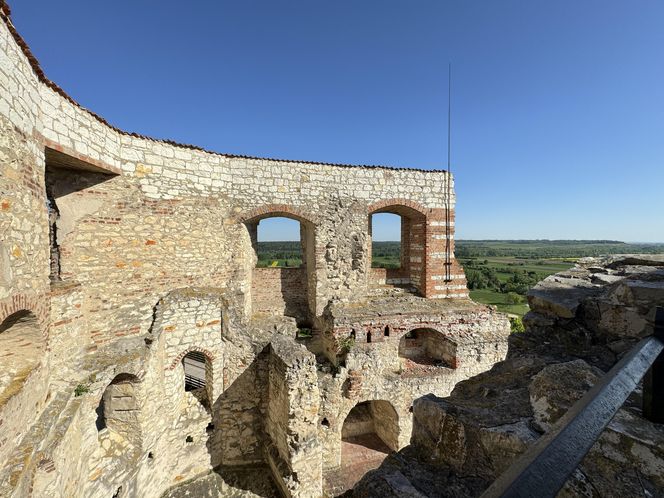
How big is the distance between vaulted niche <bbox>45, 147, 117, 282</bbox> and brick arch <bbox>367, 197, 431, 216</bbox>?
278 inches

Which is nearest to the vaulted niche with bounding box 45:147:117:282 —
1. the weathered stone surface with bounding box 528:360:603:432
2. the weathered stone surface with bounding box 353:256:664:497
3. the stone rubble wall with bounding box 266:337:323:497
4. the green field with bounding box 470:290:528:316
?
the stone rubble wall with bounding box 266:337:323:497

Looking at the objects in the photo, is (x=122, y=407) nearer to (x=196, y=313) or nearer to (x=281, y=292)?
(x=196, y=313)

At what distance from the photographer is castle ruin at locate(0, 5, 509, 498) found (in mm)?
4094

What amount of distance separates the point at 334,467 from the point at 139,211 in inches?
326

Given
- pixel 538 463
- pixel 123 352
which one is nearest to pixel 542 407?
pixel 538 463

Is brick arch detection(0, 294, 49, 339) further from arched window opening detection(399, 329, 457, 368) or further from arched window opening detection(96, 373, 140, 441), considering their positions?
arched window opening detection(399, 329, 457, 368)

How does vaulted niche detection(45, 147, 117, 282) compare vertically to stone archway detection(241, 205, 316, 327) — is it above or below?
above

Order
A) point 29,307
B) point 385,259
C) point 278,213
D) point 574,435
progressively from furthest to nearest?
point 385,259
point 278,213
point 29,307
point 574,435

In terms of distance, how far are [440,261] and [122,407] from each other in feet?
31.3

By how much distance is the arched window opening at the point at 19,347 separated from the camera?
12.9 ft

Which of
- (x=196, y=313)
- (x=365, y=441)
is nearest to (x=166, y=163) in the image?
(x=196, y=313)

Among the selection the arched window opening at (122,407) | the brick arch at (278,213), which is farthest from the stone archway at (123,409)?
the brick arch at (278,213)

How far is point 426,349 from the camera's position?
1042cm

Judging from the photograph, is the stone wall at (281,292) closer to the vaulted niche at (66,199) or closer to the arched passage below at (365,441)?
the arched passage below at (365,441)
